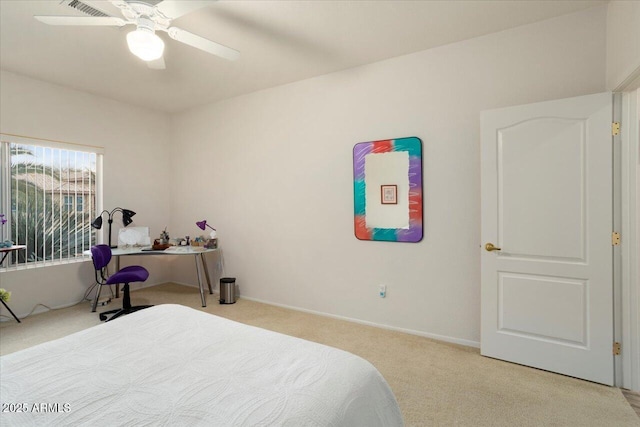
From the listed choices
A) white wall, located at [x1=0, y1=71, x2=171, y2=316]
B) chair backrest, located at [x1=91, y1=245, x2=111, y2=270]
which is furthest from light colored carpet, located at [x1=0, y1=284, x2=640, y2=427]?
chair backrest, located at [x1=91, y1=245, x2=111, y2=270]

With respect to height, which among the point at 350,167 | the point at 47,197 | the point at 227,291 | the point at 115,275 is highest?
the point at 350,167

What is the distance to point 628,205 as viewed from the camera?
7.02ft

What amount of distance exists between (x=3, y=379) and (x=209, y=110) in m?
3.98

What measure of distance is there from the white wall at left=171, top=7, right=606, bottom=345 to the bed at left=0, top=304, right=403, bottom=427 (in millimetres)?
1843

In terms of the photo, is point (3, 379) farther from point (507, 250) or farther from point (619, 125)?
point (619, 125)

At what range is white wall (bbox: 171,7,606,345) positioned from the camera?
2574 millimetres

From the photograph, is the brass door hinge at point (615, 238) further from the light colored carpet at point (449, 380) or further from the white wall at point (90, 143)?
the white wall at point (90, 143)

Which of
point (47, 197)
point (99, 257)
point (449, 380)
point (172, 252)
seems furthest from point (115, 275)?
point (449, 380)

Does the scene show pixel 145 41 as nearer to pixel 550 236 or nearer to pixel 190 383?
pixel 190 383

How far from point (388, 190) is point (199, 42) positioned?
2.03 metres

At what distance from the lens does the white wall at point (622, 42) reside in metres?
1.89

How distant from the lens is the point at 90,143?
4082mm

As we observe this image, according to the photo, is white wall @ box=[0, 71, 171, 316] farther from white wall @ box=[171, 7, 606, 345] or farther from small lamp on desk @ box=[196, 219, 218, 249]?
small lamp on desk @ box=[196, 219, 218, 249]

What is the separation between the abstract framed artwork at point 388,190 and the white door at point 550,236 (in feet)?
2.04
